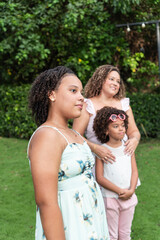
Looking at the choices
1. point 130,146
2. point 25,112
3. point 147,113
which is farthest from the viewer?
point 25,112

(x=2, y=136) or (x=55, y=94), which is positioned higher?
→ (x=55, y=94)

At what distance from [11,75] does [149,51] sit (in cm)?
483

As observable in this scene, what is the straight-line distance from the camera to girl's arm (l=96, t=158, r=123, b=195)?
8.75 ft

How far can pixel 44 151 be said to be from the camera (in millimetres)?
1457

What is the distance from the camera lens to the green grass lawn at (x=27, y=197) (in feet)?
13.3

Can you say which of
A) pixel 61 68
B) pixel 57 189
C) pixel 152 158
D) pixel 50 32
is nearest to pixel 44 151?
pixel 57 189

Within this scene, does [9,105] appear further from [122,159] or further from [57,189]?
[57,189]

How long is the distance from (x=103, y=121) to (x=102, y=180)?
1.66ft

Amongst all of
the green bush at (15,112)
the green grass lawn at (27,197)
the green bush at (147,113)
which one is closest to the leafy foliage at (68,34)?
the green bush at (15,112)

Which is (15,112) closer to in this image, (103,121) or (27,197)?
(27,197)

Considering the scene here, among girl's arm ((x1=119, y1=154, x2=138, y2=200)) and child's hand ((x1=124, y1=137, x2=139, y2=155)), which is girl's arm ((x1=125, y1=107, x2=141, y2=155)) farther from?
girl's arm ((x1=119, y1=154, x2=138, y2=200))

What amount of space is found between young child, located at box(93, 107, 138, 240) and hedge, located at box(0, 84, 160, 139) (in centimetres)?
633

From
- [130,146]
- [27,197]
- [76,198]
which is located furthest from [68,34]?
[76,198]

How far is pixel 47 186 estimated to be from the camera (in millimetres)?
1432
